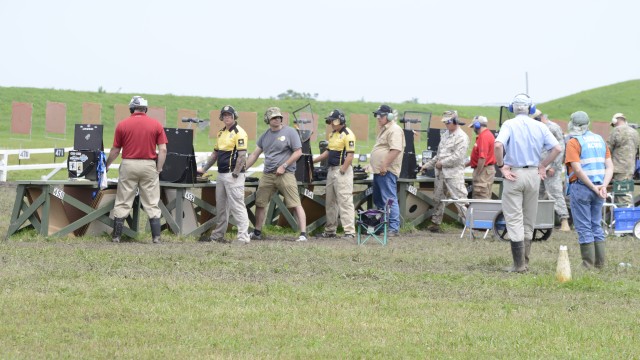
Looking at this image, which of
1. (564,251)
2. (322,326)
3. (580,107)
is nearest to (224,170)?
(564,251)

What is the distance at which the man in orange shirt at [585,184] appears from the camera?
12.5 meters

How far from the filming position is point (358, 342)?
827cm

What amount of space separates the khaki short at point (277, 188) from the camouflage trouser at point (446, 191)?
288 cm

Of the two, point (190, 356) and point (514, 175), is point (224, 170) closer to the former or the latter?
point (514, 175)

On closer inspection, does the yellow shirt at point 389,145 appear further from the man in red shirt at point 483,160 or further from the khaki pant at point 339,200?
the man in red shirt at point 483,160

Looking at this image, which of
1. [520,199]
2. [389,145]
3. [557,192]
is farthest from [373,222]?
[557,192]

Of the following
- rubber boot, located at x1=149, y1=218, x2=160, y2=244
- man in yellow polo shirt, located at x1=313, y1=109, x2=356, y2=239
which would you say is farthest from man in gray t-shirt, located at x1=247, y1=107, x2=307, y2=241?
rubber boot, located at x1=149, y1=218, x2=160, y2=244

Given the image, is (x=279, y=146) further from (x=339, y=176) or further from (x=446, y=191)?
(x=446, y=191)

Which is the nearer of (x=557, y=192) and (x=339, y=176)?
(x=339, y=176)

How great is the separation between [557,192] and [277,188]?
5.04 metres

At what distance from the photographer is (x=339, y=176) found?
16.4 meters

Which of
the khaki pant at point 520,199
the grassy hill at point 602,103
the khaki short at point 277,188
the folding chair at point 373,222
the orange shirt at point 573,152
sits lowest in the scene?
the folding chair at point 373,222

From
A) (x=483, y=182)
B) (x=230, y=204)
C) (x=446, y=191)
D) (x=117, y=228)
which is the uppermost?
(x=483, y=182)

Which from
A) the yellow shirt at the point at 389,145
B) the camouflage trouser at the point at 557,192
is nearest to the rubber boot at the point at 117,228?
the yellow shirt at the point at 389,145
